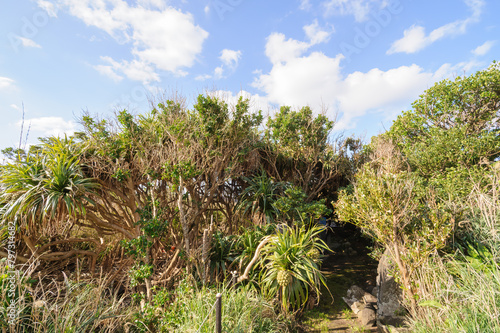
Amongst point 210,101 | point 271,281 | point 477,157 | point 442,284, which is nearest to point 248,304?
point 271,281

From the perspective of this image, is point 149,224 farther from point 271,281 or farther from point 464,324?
point 464,324

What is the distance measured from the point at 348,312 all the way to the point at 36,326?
4.66 metres

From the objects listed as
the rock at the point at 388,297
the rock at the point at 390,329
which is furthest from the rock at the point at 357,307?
the rock at the point at 390,329

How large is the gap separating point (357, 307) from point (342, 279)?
151 cm

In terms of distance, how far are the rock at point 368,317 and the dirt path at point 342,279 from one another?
0.12 meters

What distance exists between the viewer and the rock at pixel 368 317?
3.94m

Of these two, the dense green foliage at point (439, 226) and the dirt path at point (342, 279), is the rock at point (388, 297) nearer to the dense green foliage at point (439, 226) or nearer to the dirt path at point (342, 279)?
the dirt path at point (342, 279)

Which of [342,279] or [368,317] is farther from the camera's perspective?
[342,279]

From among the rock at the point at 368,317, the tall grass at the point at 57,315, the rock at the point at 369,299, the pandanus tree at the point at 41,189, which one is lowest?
the rock at the point at 368,317

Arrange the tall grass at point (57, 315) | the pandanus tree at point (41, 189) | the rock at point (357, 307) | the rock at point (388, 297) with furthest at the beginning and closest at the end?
the rock at point (357, 307)
the rock at point (388, 297)
the pandanus tree at point (41, 189)
the tall grass at point (57, 315)

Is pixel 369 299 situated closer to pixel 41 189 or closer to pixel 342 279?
pixel 342 279

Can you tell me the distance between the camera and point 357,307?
4395mm

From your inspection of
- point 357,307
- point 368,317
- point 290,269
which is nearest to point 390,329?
point 368,317

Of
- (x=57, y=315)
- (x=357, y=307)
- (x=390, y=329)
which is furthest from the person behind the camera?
(x=357, y=307)
